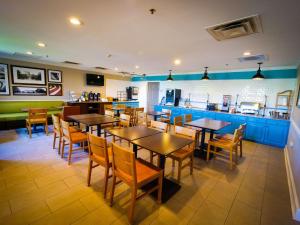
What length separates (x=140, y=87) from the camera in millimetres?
9023

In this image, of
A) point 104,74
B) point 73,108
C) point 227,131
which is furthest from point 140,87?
point 227,131

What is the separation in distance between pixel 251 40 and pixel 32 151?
486 cm

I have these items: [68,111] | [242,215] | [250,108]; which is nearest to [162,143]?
[242,215]

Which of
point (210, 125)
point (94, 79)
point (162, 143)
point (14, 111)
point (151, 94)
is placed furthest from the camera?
point (151, 94)

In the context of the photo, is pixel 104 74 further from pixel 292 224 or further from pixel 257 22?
pixel 292 224

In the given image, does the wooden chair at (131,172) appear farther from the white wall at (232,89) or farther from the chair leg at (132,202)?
the white wall at (232,89)

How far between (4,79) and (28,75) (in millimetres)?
683

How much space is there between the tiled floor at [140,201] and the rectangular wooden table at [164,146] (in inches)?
4.3

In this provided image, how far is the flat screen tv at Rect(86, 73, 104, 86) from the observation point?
23.3ft

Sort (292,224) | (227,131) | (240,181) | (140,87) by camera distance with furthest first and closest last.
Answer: (140,87) < (227,131) < (240,181) < (292,224)

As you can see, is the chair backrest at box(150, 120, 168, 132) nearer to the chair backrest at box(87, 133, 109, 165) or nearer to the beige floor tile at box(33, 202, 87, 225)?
the chair backrest at box(87, 133, 109, 165)

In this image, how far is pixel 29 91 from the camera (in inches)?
217

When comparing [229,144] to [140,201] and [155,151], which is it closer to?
[155,151]

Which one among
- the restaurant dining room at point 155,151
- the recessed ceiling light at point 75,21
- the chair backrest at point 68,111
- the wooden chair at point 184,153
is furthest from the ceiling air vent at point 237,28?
the chair backrest at point 68,111
